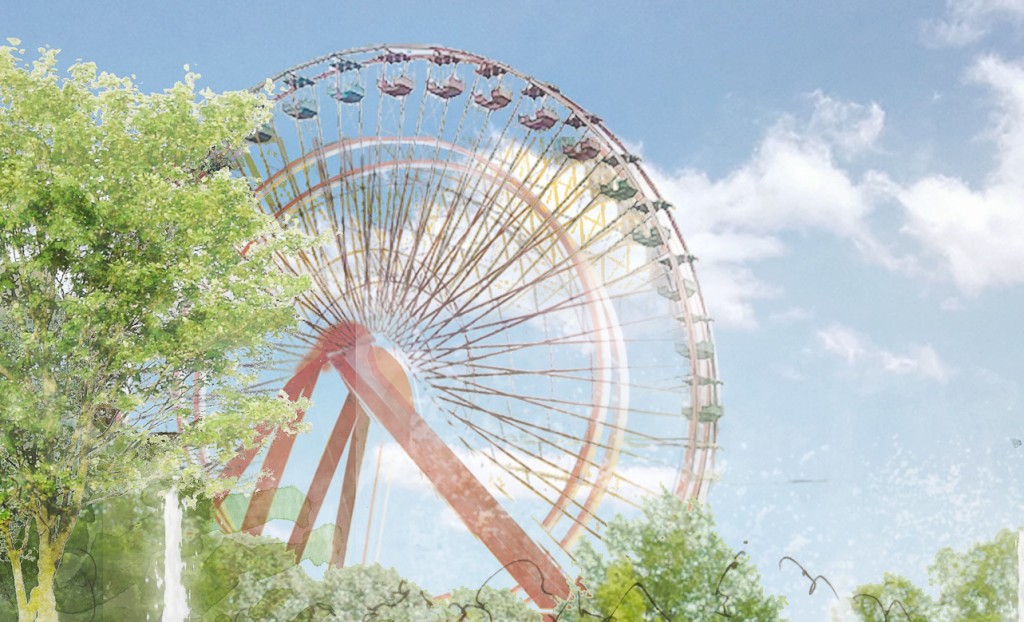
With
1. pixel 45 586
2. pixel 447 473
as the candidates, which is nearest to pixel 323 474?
pixel 447 473

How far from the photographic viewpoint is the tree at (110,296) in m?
10.5

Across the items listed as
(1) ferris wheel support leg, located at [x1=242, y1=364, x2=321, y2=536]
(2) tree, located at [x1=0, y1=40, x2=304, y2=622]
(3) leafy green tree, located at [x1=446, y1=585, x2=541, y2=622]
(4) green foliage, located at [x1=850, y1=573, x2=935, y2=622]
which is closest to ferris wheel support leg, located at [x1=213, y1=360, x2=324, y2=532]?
(1) ferris wheel support leg, located at [x1=242, y1=364, x2=321, y2=536]

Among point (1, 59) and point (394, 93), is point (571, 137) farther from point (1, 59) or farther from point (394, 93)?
point (1, 59)

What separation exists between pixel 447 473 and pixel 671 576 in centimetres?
359

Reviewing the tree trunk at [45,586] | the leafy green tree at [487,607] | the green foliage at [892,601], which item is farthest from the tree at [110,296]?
the green foliage at [892,601]

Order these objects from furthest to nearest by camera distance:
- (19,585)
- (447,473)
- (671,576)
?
(447,473), (19,585), (671,576)

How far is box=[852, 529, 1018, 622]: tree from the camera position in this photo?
10.3m

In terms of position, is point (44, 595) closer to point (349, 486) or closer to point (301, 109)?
point (349, 486)

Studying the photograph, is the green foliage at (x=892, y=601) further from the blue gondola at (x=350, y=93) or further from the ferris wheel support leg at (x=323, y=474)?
the blue gondola at (x=350, y=93)

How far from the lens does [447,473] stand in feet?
39.5

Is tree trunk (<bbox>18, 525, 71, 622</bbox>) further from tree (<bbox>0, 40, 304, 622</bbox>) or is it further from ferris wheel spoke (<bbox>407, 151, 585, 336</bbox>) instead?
ferris wheel spoke (<bbox>407, 151, 585, 336</bbox>)

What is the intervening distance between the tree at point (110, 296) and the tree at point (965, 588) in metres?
6.16

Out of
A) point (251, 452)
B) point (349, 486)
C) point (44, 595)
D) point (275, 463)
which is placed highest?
point (251, 452)

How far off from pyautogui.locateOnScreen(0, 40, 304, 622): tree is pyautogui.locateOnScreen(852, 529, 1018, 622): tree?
242 inches
